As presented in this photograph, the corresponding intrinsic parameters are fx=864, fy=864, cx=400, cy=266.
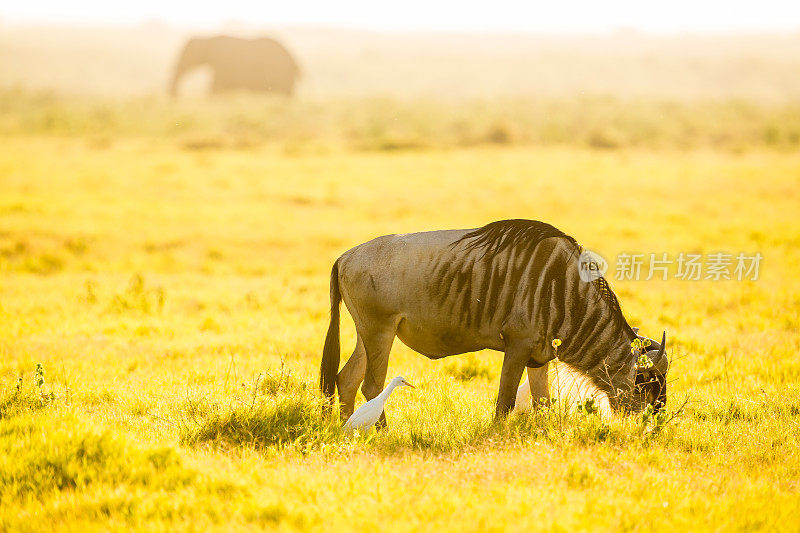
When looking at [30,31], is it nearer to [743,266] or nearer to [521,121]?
[521,121]

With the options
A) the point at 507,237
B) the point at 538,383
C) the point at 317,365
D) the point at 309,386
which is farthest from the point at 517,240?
the point at 317,365

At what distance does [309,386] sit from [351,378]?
2.04ft

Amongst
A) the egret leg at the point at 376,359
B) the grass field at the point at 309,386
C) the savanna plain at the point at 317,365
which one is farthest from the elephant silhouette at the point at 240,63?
the egret leg at the point at 376,359

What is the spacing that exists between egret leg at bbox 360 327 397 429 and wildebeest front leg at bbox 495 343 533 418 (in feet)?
2.58

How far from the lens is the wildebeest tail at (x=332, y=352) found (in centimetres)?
615

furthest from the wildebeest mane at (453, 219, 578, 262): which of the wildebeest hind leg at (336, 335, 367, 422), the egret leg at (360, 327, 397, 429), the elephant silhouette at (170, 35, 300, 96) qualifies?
the elephant silhouette at (170, 35, 300, 96)

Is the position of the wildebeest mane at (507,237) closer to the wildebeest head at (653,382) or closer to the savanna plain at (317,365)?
the wildebeest head at (653,382)

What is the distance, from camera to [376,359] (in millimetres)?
5910

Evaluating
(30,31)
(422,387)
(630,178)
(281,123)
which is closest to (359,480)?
(422,387)

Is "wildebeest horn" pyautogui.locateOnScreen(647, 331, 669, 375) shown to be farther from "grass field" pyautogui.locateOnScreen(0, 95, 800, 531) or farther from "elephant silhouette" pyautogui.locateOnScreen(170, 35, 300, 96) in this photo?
"elephant silhouette" pyautogui.locateOnScreen(170, 35, 300, 96)

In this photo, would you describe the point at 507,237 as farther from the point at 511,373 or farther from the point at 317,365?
the point at 317,365

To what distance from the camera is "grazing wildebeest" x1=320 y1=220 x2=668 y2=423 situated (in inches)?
225

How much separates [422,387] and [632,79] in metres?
89.5

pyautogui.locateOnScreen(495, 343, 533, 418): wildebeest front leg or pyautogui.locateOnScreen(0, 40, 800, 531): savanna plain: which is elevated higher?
pyautogui.locateOnScreen(495, 343, 533, 418): wildebeest front leg
